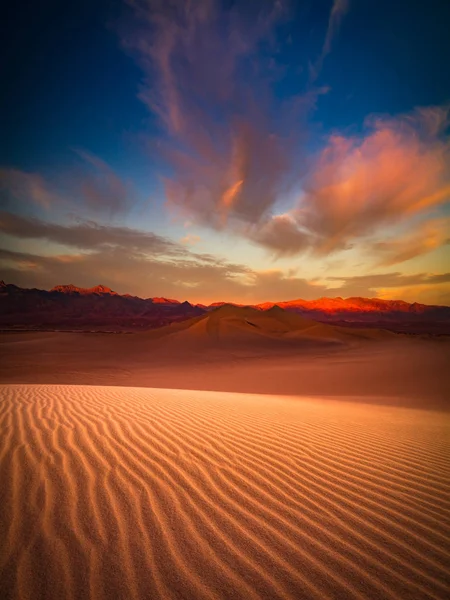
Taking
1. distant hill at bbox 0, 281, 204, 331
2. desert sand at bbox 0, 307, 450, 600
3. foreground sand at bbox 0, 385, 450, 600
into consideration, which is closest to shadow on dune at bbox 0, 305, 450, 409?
desert sand at bbox 0, 307, 450, 600

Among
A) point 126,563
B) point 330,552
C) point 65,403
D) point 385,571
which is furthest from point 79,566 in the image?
point 65,403

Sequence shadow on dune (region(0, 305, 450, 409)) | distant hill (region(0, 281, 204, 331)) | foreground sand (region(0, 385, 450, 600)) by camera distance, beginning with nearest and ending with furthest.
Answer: foreground sand (region(0, 385, 450, 600)), shadow on dune (region(0, 305, 450, 409)), distant hill (region(0, 281, 204, 331))

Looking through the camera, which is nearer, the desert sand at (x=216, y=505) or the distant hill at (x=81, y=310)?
the desert sand at (x=216, y=505)

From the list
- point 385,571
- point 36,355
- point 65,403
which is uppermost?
point 385,571

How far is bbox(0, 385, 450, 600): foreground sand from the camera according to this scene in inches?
70.4

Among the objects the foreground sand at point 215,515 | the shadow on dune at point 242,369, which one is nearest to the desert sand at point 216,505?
→ the foreground sand at point 215,515

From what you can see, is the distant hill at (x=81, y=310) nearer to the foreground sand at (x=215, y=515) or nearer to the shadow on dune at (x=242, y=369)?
the shadow on dune at (x=242, y=369)

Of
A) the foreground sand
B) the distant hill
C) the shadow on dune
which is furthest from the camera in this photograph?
the distant hill

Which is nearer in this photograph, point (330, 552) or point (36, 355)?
point (330, 552)

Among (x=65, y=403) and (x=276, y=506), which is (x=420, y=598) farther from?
(x=65, y=403)

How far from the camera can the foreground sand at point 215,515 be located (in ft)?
5.87

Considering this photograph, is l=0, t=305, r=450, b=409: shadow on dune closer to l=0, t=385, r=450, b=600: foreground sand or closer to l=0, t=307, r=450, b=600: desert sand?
l=0, t=307, r=450, b=600: desert sand

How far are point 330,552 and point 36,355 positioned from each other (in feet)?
99.3

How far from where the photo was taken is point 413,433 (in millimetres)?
5348
